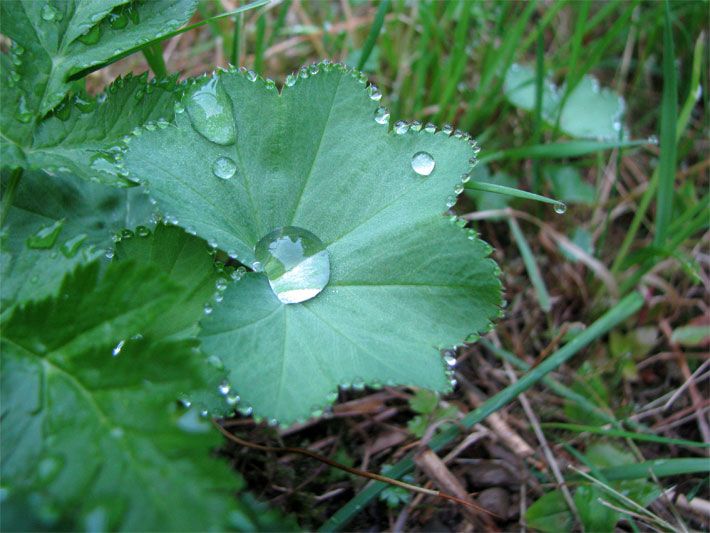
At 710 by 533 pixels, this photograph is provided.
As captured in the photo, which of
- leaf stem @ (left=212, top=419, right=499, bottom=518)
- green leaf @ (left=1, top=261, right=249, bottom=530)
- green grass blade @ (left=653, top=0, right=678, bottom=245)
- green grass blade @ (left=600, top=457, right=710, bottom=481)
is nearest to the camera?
green leaf @ (left=1, top=261, right=249, bottom=530)


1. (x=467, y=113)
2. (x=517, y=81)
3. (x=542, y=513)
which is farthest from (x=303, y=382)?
(x=517, y=81)

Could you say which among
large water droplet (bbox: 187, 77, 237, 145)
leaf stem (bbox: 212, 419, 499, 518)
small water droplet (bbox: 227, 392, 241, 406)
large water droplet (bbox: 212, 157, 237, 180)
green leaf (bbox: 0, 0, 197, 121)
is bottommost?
leaf stem (bbox: 212, 419, 499, 518)

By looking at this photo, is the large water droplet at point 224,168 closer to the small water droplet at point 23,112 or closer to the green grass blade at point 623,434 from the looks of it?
the small water droplet at point 23,112

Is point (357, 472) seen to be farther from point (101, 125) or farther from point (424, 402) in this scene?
point (101, 125)

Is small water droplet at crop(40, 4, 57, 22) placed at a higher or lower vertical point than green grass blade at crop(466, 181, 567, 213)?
higher

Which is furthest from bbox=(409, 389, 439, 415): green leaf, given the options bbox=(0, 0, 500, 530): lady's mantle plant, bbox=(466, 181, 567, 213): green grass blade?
bbox=(466, 181, 567, 213): green grass blade

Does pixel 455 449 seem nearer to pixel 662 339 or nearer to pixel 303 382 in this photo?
pixel 303 382

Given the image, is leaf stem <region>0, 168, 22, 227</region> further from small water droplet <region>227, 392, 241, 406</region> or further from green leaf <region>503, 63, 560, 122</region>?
green leaf <region>503, 63, 560, 122</region>

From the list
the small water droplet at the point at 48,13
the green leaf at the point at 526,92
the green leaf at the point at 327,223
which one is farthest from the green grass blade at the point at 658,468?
the small water droplet at the point at 48,13
